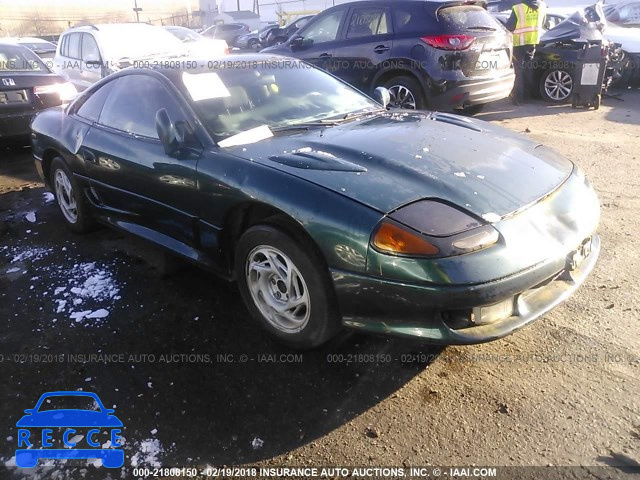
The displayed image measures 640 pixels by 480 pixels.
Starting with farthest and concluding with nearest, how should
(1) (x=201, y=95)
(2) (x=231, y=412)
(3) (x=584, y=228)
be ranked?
(1) (x=201, y=95), (3) (x=584, y=228), (2) (x=231, y=412)

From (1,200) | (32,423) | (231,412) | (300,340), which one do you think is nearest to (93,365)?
(32,423)

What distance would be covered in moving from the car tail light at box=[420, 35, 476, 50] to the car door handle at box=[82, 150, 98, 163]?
4764 mm

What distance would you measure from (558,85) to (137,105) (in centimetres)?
794

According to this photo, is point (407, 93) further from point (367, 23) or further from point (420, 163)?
point (420, 163)

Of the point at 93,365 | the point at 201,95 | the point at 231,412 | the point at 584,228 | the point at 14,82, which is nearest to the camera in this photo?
the point at 231,412

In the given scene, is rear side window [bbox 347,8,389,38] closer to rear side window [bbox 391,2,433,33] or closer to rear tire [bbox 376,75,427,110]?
rear side window [bbox 391,2,433,33]

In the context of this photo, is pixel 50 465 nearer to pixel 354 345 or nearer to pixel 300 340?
pixel 300 340

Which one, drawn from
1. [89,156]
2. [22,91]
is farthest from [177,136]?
[22,91]

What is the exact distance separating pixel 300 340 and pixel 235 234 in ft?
2.38

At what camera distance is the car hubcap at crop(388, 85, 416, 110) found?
7188 mm

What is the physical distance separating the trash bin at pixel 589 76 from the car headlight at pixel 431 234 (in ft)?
24.6

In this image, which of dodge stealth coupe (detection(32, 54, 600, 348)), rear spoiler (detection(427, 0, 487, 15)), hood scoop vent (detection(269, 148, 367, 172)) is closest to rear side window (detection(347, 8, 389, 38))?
rear spoiler (detection(427, 0, 487, 15))

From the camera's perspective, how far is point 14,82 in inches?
268

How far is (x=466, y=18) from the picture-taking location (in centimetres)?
703
